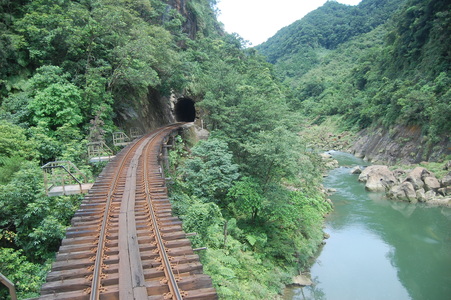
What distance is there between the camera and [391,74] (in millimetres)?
46156

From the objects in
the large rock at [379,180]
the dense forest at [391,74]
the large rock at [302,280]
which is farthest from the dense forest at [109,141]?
the dense forest at [391,74]

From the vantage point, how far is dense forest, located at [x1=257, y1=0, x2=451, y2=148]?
3048 centimetres

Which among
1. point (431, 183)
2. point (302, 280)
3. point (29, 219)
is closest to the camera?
point (29, 219)

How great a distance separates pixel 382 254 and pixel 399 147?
2140 cm

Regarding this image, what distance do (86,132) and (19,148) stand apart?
4.65 m

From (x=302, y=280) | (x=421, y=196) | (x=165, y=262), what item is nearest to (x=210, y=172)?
(x=302, y=280)

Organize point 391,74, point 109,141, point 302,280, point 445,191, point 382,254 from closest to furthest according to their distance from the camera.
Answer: point 302,280, point 382,254, point 109,141, point 445,191, point 391,74

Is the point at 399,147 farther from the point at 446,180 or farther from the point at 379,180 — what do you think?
the point at 446,180

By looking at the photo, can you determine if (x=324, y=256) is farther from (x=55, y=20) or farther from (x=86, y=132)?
(x=55, y=20)

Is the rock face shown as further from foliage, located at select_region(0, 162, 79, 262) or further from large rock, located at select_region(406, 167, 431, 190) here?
foliage, located at select_region(0, 162, 79, 262)

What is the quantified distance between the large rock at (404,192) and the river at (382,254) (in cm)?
72

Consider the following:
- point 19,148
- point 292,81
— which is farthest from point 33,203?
point 292,81

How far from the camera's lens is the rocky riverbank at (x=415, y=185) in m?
22.5

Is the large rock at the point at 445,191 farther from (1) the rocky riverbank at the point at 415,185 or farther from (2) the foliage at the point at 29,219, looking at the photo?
(2) the foliage at the point at 29,219
